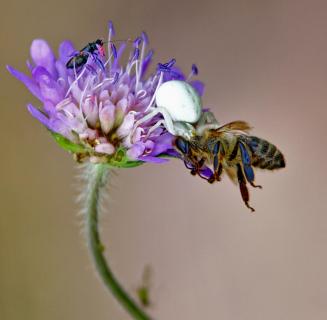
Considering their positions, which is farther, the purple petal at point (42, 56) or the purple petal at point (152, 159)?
the purple petal at point (42, 56)

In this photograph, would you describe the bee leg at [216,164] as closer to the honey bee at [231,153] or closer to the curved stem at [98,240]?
the honey bee at [231,153]

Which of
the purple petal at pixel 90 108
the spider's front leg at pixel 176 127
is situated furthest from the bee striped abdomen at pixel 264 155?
the purple petal at pixel 90 108

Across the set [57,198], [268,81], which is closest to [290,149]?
[268,81]

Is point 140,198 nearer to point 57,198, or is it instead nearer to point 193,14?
point 57,198

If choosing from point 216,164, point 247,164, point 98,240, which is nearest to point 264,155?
point 247,164

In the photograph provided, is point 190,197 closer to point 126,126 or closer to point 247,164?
point 126,126

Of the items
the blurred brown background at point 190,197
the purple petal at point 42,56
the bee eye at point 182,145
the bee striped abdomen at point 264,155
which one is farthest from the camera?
the blurred brown background at point 190,197

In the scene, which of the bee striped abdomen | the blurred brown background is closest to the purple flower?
the bee striped abdomen
